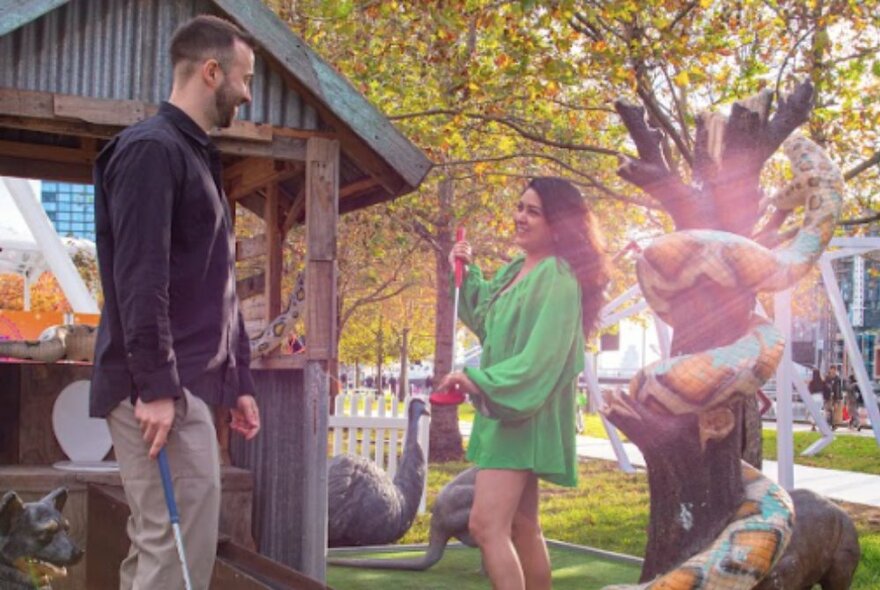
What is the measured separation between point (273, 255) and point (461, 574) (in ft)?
8.90

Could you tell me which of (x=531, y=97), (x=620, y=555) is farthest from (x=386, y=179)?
(x=531, y=97)

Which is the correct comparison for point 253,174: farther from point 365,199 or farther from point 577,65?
point 577,65

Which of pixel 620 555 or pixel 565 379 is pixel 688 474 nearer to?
pixel 565 379

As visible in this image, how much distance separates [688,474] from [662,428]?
0.19 m

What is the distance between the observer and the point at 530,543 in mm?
4730

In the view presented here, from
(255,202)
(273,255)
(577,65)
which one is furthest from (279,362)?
(577,65)

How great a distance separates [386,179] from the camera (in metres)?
7.09

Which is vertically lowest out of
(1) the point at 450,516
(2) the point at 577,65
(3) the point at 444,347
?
(1) the point at 450,516

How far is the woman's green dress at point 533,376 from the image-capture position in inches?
166

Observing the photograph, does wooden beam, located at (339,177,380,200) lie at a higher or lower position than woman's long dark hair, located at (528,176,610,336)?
higher

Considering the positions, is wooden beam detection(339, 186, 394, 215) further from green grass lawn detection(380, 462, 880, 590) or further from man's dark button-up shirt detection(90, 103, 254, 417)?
man's dark button-up shirt detection(90, 103, 254, 417)

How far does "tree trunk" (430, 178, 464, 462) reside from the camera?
1730 cm

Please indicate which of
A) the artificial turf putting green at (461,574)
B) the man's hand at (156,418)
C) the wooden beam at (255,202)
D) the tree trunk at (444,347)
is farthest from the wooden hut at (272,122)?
the tree trunk at (444,347)

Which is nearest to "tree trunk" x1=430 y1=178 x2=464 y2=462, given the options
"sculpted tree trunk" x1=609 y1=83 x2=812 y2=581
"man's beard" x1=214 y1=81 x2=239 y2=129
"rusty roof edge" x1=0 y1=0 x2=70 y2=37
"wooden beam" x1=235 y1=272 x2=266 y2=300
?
"wooden beam" x1=235 y1=272 x2=266 y2=300
